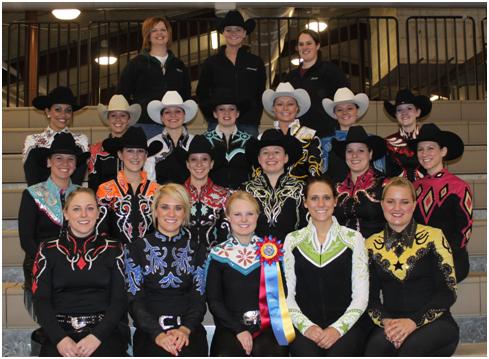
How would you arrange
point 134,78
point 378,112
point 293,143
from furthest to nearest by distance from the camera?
1. point 378,112
2. point 134,78
3. point 293,143

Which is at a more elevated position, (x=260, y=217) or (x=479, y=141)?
(x=479, y=141)

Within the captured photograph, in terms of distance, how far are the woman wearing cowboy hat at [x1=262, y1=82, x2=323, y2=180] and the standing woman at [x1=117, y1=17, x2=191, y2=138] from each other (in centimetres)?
84

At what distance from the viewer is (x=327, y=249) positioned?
3498 mm

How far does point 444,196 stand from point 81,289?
7.40ft

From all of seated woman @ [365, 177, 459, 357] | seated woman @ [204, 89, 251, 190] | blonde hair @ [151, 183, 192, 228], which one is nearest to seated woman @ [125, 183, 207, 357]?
blonde hair @ [151, 183, 192, 228]

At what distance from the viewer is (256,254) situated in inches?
139

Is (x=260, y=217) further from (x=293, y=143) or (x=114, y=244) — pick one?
(x=114, y=244)

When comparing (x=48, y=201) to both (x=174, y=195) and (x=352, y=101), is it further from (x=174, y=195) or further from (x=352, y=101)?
(x=352, y=101)

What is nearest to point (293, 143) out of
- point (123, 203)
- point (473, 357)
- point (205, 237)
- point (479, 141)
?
point (205, 237)

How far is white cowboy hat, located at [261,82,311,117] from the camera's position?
4.80 meters

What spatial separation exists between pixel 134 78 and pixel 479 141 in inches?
143

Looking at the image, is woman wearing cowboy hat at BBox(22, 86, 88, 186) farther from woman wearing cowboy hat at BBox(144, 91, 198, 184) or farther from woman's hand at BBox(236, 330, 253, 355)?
woman's hand at BBox(236, 330, 253, 355)

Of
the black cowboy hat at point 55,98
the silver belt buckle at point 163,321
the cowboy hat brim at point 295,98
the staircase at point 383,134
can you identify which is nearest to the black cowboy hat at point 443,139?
the staircase at point 383,134

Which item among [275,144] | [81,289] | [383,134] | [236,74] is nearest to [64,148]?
[81,289]
